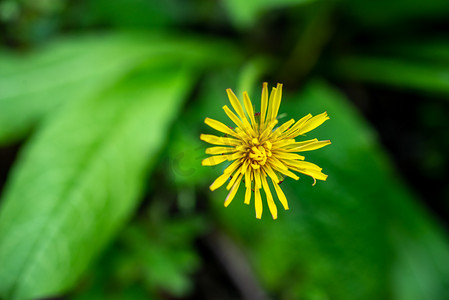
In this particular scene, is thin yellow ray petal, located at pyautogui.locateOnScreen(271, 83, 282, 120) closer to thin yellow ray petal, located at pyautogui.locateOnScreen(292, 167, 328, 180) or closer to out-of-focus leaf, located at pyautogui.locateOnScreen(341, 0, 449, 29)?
thin yellow ray petal, located at pyautogui.locateOnScreen(292, 167, 328, 180)

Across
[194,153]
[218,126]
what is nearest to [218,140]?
[218,126]

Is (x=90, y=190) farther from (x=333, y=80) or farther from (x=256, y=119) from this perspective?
(x=333, y=80)

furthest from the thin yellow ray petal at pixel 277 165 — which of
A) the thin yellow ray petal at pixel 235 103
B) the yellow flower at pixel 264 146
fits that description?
the thin yellow ray petal at pixel 235 103

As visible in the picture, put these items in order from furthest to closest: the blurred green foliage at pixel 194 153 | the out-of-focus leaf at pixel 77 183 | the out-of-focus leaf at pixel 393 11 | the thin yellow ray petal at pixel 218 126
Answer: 1. the out-of-focus leaf at pixel 393 11
2. the blurred green foliage at pixel 194 153
3. the out-of-focus leaf at pixel 77 183
4. the thin yellow ray petal at pixel 218 126

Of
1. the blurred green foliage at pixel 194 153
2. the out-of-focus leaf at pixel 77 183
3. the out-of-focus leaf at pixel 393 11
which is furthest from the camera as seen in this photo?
the out-of-focus leaf at pixel 393 11

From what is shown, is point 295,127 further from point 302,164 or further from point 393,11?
point 393,11

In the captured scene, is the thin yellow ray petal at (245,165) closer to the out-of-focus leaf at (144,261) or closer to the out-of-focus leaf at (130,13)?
the out-of-focus leaf at (144,261)
